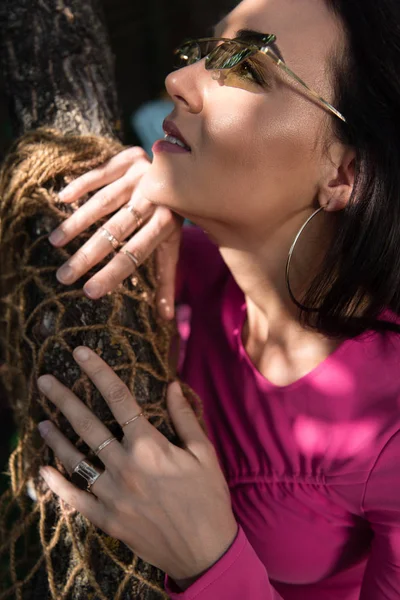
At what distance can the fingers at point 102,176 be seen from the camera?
1390 mm

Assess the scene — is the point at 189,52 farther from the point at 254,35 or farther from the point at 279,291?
the point at 279,291

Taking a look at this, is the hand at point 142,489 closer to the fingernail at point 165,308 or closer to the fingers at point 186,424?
the fingers at point 186,424

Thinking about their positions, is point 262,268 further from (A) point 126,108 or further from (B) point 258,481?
(A) point 126,108

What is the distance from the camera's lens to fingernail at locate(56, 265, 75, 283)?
1.29m

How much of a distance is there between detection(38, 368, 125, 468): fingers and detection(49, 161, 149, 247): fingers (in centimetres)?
33

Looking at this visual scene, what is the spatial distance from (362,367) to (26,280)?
0.82 meters

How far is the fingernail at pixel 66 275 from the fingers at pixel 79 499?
0.41 m

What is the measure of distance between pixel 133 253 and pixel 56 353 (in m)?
0.30

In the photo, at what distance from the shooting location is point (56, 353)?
1273 mm

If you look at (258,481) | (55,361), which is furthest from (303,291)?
(55,361)

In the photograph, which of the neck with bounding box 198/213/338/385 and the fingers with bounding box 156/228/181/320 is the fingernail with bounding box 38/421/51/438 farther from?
the neck with bounding box 198/213/338/385

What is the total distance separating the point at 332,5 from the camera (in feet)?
4.29

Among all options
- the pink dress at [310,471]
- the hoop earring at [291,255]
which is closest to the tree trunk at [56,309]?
the pink dress at [310,471]

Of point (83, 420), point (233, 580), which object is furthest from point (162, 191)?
point (233, 580)
